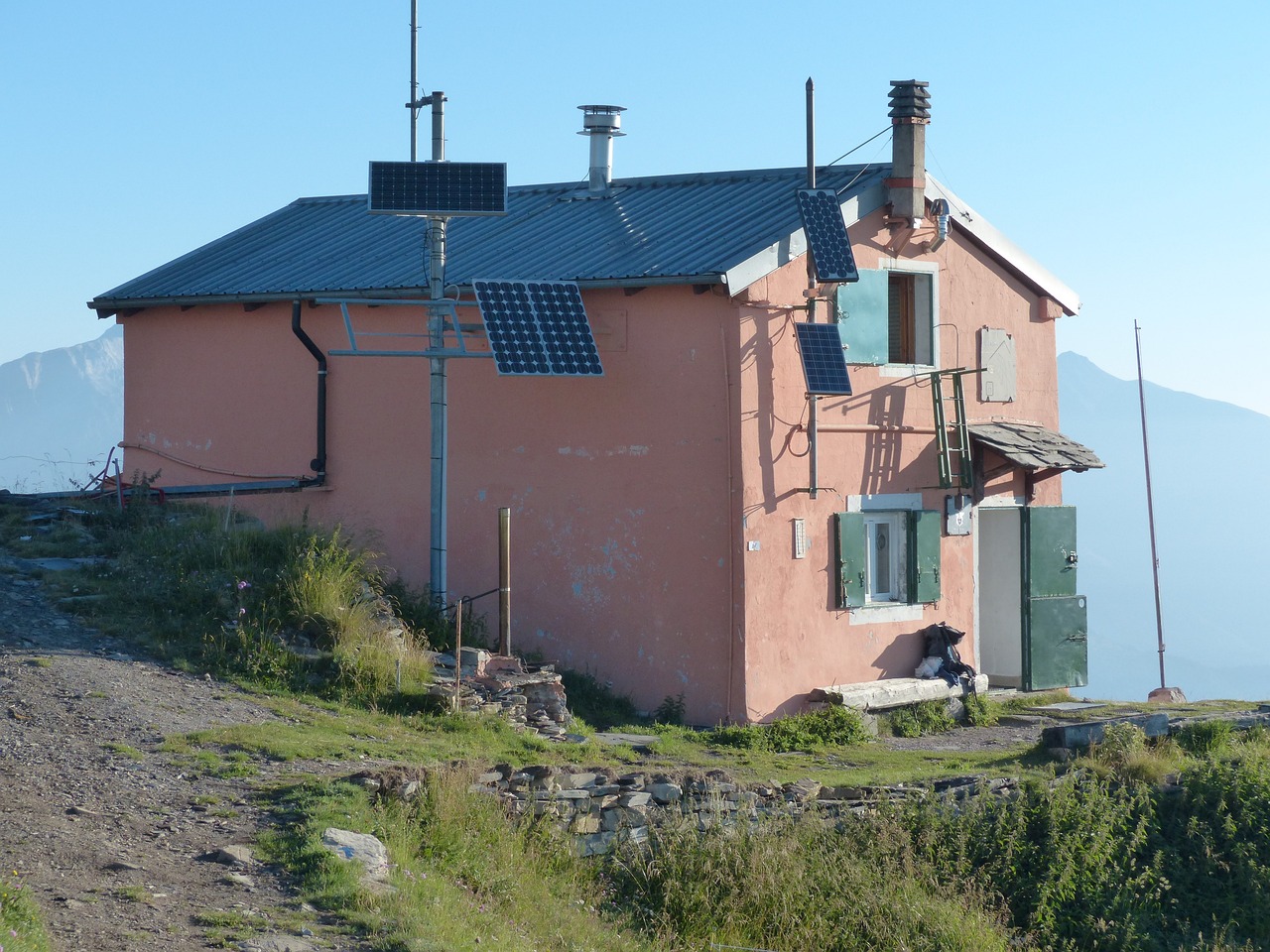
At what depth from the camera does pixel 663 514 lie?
15.1 metres

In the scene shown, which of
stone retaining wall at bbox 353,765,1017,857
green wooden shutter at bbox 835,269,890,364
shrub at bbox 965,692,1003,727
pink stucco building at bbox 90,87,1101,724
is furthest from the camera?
shrub at bbox 965,692,1003,727

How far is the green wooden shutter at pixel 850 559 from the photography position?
1559 cm

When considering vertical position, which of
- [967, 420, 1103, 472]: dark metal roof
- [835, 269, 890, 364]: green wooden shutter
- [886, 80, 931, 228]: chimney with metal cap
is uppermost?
[886, 80, 931, 228]: chimney with metal cap

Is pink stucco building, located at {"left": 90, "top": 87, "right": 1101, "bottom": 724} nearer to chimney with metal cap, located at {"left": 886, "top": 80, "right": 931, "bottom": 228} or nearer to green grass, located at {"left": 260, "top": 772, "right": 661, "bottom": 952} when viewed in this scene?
chimney with metal cap, located at {"left": 886, "top": 80, "right": 931, "bottom": 228}

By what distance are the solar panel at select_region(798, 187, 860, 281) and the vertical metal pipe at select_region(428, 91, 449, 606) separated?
3.67 metres

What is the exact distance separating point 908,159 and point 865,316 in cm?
176

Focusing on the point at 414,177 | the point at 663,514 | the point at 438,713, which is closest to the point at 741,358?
the point at 663,514

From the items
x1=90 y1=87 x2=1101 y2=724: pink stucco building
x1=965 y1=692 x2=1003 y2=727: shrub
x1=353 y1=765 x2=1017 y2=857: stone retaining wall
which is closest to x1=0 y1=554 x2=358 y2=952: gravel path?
x1=353 y1=765 x2=1017 y2=857: stone retaining wall

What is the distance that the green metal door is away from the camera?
17.8 m

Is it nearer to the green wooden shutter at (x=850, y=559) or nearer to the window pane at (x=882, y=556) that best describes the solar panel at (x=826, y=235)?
the green wooden shutter at (x=850, y=559)

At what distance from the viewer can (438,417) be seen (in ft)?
49.6

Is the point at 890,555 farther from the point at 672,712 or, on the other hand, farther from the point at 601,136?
the point at 601,136

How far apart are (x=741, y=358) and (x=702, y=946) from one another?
21.8 feet

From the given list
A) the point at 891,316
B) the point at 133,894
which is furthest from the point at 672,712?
the point at 133,894
